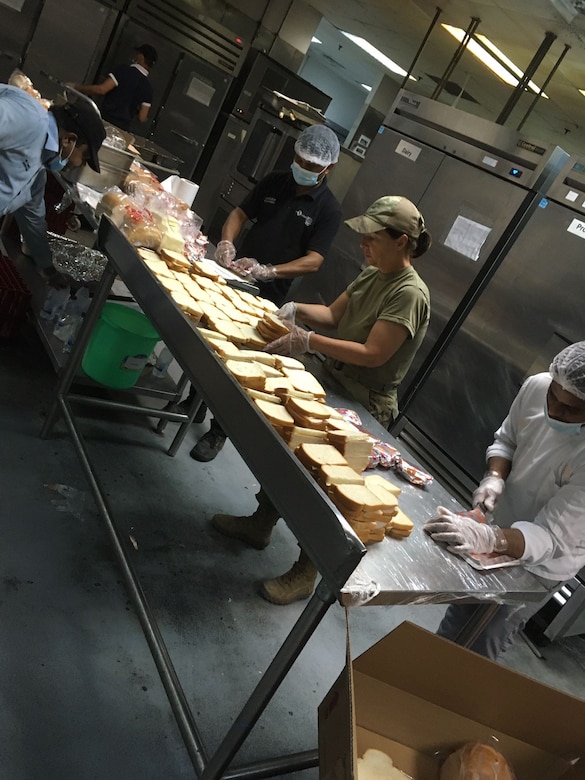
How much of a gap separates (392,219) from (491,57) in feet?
16.6

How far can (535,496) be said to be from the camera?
186 centimetres

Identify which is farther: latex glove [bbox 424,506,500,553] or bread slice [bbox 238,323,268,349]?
bread slice [bbox 238,323,268,349]

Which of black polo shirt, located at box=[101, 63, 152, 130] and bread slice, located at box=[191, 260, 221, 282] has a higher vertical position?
black polo shirt, located at box=[101, 63, 152, 130]

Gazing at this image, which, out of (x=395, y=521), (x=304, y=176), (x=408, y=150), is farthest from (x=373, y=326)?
(x=408, y=150)

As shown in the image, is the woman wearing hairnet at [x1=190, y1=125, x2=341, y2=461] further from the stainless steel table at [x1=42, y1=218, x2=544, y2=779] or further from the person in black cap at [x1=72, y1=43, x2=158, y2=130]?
the person in black cap at [x1=72, y1=43, x2=158, y2=130]

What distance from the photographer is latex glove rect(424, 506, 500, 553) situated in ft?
5.09

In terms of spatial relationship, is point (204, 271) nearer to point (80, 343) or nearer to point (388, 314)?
point (80, 343)

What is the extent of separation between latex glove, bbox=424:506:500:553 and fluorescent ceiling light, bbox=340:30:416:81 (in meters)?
8.15

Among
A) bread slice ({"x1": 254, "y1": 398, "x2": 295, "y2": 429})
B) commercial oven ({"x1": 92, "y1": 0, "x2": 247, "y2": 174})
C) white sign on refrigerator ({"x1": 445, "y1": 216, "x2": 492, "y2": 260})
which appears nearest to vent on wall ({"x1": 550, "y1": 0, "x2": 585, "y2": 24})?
white sign on refrigerator ({"x1": 445, "y1": 216, "x2": 492, "y2": 260})

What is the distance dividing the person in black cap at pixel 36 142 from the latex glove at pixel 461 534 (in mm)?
2392

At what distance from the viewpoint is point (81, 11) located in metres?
5.80

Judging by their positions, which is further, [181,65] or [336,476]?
[181,65]

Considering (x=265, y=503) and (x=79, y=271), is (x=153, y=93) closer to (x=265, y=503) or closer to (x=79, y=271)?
(x=79, y=271)

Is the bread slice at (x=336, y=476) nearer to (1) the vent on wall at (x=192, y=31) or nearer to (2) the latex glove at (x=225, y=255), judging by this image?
(2) the latex glove at (x=225, y=255)
